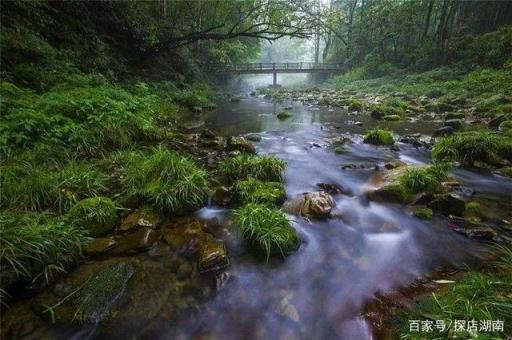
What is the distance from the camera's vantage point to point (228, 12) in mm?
18688

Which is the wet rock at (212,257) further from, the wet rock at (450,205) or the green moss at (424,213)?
the wet rock at (450,205)

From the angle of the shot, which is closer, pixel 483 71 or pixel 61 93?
pixel 61 93

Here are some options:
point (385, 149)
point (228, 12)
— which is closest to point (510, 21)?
point (228, 12)

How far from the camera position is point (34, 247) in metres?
2.77

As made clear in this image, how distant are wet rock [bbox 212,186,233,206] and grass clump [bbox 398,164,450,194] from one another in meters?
2.85

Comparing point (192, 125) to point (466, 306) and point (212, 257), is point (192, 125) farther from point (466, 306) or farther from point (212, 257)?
point (466, 306)

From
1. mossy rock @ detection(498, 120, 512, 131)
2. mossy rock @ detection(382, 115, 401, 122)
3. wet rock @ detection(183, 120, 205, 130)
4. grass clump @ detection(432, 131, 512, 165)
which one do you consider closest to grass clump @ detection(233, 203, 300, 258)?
grass clump @ detection(432, 131, 512, 165)

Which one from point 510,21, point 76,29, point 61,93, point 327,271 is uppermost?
point 510,21

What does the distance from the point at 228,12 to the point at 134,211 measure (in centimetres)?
1822

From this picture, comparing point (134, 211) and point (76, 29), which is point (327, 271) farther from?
point (76, 29)

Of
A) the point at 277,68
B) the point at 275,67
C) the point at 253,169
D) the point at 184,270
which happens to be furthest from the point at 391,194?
the point at 277,68

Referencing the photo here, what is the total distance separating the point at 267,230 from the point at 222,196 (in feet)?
4.04

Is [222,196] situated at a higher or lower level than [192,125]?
lower

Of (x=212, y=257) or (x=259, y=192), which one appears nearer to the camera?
(x=212, y=257)
